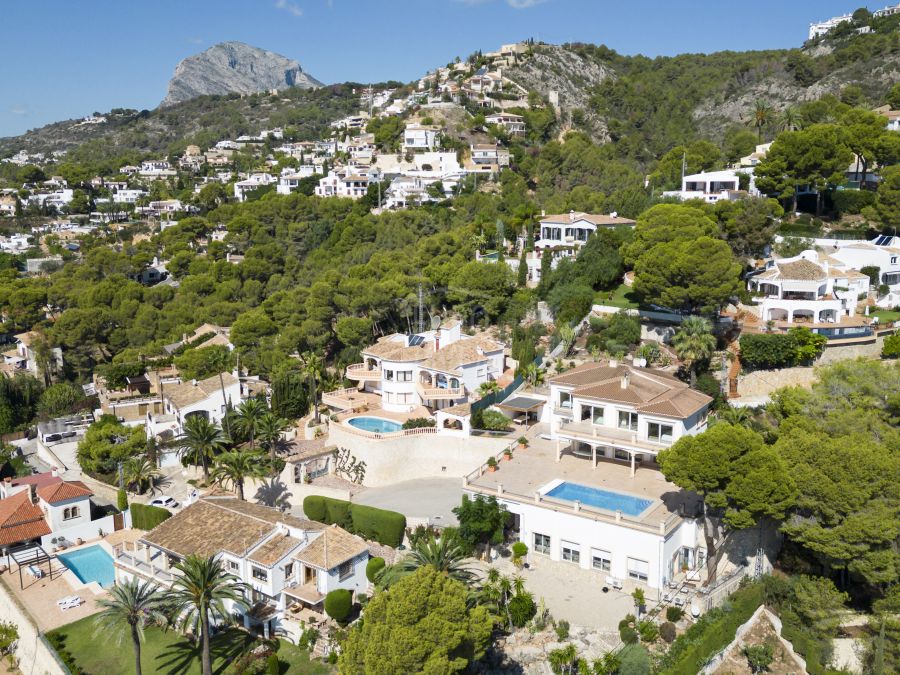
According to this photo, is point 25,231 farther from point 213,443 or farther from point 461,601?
point 461,601

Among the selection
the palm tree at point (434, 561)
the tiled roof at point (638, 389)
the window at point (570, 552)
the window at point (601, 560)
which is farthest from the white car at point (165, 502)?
the window at point (601, 560)

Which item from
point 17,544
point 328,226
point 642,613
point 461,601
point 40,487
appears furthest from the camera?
point 328,226

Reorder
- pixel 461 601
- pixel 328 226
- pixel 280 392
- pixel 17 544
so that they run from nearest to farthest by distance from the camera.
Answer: pixel 461 601, pixel 17 544, pixel 280 392, pixel 328 226

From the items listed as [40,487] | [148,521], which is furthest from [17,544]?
[148,521]

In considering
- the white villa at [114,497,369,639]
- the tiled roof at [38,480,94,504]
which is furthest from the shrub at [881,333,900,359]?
the tiled roof at [38,480,94,504]

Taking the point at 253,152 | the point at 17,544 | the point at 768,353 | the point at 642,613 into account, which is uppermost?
the point at 253,152
